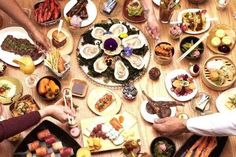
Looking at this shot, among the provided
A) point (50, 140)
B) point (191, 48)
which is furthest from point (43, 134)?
point (191, 48)

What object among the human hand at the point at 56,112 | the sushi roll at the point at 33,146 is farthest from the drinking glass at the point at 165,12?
the sushi roll at the point at 33,146

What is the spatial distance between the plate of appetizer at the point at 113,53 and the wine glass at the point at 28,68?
342 mm

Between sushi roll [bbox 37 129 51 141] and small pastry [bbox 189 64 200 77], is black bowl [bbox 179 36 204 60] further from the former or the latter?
sushi roll [bbox 37 129 51 141]

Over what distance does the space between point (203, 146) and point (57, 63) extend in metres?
1.11

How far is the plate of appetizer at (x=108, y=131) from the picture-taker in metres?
2.83

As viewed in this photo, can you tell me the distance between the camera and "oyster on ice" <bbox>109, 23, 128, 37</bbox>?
322 cm

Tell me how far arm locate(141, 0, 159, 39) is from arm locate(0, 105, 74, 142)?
2.87 ft

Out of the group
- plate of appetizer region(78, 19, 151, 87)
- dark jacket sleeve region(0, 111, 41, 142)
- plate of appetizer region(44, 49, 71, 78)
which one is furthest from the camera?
plate of appetizer region(78, 19, 151, 87)

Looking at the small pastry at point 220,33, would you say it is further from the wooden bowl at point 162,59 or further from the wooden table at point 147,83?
the wooden bowl at point 162,59

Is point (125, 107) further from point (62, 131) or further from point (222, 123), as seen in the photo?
point (222, 123)

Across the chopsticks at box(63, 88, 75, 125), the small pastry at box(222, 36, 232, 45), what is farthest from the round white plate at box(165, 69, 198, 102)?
the chopsticks at box(63, 88, 75, 125)

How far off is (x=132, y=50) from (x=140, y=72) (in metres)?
0.17

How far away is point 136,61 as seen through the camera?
122 inches

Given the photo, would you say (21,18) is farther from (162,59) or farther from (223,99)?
(223,99)
